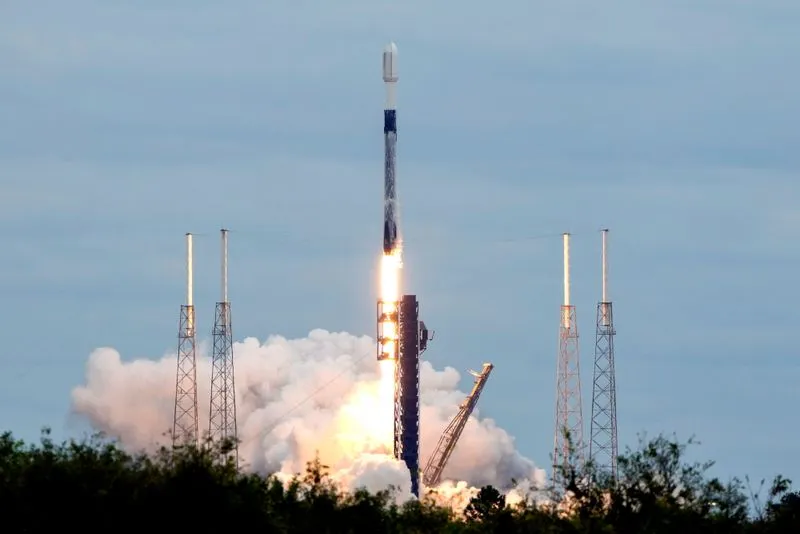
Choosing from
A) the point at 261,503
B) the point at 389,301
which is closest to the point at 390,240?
the point at 389,301

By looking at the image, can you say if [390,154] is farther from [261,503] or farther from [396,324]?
[261,503]

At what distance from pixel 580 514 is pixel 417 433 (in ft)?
202

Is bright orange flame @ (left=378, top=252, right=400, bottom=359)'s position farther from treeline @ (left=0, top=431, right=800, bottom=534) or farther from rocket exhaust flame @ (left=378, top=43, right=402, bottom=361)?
treeline @ (left=0, top=431, right=800, bottom=534)

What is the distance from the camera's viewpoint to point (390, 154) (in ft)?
506

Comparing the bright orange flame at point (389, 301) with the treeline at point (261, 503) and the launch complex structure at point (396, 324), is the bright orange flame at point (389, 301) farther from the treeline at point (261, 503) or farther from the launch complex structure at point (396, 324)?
the treeline at point (261, 503)

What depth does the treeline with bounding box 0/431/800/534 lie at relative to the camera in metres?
86.3

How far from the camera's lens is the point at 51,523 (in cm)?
8700

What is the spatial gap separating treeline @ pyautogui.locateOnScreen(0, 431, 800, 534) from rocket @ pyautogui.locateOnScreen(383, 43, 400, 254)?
4758cm

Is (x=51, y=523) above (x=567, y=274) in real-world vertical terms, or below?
below

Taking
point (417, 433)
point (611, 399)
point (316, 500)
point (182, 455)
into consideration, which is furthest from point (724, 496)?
point (417, 433)

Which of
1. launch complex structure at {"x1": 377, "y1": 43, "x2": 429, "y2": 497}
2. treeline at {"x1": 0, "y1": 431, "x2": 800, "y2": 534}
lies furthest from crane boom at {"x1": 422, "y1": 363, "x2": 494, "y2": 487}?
treeline at {"x1": 0, "y1": 431, "x2": 800, "y2": 534}

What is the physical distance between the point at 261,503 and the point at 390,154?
6751cm

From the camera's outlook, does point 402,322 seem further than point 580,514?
Yes

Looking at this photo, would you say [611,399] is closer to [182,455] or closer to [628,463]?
[628,463]
